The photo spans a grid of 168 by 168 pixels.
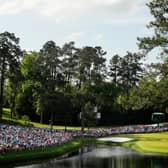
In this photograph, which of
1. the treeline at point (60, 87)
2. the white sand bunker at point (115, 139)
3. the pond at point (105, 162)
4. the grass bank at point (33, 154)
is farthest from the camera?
the treeline at point (60, 87)

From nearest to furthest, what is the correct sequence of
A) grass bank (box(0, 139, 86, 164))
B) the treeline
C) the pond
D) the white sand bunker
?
the pond
grass bank (box(0, 139, 86, 164))
the white sand bunker
the treeline

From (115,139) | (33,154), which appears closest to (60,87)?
(115,139)

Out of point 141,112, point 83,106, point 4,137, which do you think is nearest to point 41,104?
point 83,106

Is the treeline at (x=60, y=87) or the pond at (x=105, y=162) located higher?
the treeline at (x=60, y=87)

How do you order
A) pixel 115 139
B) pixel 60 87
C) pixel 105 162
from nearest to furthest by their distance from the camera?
pixel 105 162, pixel 115 139, pixel 60 87

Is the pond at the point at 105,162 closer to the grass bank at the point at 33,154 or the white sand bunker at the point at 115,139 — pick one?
the grass bank at the point at 33,154

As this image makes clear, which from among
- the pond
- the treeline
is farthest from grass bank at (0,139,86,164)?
the treeline

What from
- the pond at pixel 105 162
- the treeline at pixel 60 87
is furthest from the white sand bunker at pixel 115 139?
the pond at pixel 105 162

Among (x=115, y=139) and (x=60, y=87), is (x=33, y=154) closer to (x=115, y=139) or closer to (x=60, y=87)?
(x=115, y=139)

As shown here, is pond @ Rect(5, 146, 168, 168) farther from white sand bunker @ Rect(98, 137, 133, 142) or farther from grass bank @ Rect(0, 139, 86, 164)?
white sand bunker @ Rect(98, 137, 133, 142)

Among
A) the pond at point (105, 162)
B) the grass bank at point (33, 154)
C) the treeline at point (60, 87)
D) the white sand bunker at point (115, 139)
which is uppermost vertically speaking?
the treeline at point (60, 87)

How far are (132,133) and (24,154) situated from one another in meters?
41.8

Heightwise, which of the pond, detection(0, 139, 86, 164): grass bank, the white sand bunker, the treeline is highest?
the treeline

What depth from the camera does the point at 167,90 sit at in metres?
39.3
